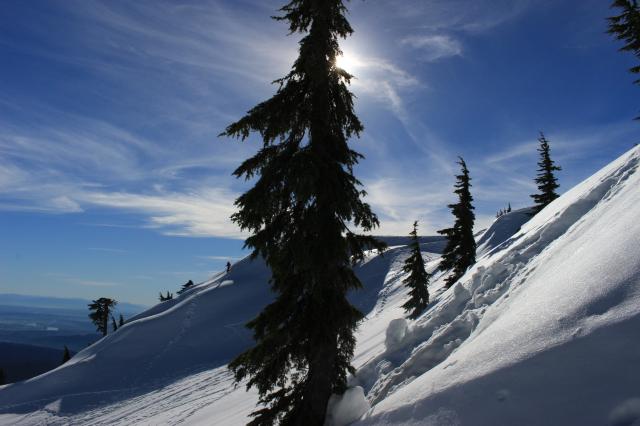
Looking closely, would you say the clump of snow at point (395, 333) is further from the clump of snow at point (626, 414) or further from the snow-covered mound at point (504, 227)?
the snow-covered mound at point (504, 227)

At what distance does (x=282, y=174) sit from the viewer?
8.82m

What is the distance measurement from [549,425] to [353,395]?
519 cm

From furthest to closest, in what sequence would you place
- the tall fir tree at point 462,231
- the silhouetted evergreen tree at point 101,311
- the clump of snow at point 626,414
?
the silhouetted evergreen tree at point 101,311, the tall fir tree at point 462,231, the clump of snow at point 626,414

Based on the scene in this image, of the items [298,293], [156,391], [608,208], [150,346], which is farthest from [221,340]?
[608,208]

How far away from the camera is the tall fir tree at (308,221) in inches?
344

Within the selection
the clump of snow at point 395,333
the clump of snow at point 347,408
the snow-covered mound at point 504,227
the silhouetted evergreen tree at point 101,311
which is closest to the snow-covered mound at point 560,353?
the clump of snow at point 347,408

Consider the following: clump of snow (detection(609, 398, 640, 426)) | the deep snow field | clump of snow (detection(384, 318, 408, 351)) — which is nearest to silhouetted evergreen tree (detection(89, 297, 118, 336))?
the deep snow field

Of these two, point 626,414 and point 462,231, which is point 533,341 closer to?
point 626,414

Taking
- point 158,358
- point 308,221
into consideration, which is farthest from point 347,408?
point 158,358

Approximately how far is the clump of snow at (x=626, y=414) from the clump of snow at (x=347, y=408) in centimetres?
530

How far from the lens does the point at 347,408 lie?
842cm

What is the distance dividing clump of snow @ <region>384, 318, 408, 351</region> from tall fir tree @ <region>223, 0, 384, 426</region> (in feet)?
10.3

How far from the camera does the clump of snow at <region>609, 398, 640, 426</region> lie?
362 centimetres

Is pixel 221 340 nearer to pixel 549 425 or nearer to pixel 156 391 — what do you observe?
pixel 156 391
